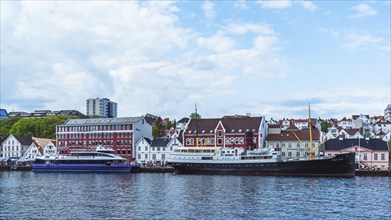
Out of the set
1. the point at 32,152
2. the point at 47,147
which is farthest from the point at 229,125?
the point at 32,152

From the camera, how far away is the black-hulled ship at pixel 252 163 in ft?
257

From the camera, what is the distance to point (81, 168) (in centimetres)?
9788

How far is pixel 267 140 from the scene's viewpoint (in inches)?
4183

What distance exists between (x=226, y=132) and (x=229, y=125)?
2.18m

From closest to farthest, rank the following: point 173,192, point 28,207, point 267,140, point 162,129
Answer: point 28,207
point 173,192
point 267,140
point 162,129

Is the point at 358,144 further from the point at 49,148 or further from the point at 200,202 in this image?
the point at 49,148

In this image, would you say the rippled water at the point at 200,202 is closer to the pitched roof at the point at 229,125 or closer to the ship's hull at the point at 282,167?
the ship's hull at the point at 282,167

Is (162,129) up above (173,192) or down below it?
above

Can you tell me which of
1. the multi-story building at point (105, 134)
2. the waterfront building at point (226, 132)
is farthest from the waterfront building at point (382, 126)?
the multi-story building at point (105, 134)

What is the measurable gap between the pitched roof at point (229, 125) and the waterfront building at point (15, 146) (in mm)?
51952

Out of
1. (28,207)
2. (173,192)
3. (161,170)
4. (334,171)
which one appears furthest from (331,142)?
(28,207)

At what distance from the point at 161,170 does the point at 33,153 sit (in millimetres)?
48701

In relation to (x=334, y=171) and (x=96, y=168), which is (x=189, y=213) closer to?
(x=334, y=171)

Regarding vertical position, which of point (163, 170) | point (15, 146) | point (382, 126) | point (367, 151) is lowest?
point (163, 170)
